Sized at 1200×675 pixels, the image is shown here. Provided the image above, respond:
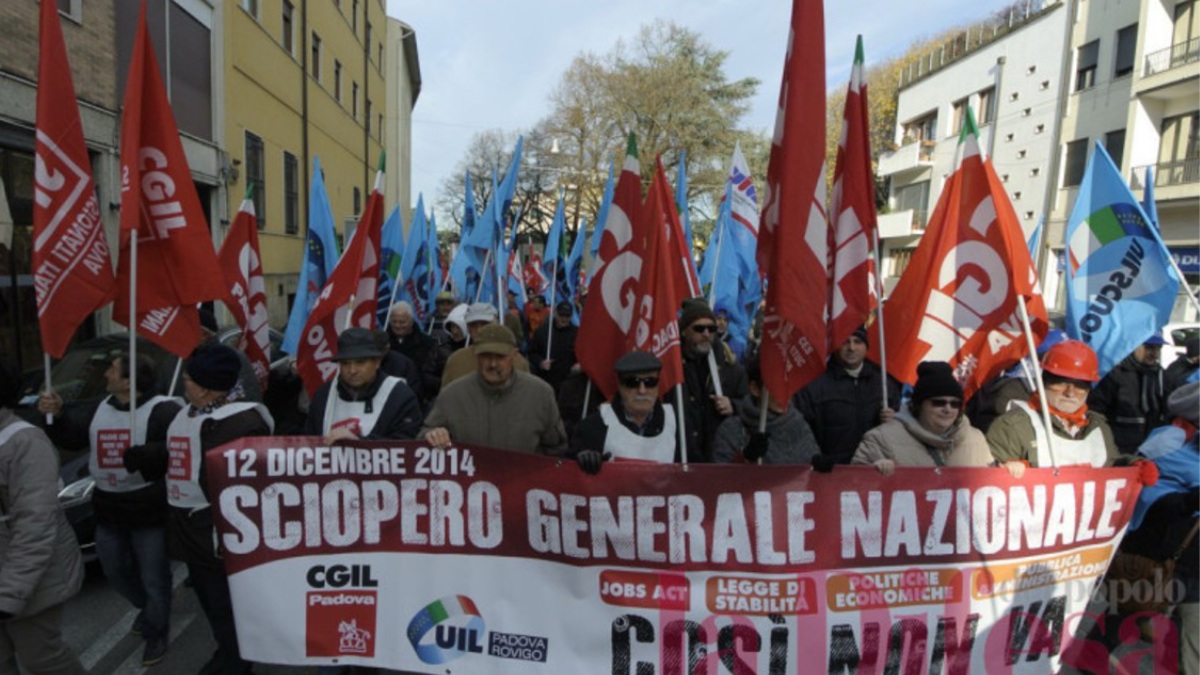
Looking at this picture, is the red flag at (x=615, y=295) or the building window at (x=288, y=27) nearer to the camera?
the red flag at (x=615, y=295)

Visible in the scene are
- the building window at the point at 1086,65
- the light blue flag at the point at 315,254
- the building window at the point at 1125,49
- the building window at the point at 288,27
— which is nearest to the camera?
the light blue flag at the point at 315,254

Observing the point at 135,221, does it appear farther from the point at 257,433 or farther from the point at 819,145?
the point at 819,145

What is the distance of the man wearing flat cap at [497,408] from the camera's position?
369cm

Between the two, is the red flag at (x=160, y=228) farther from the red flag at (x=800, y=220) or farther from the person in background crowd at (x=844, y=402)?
the person in background crowd at (x=844, y=402)

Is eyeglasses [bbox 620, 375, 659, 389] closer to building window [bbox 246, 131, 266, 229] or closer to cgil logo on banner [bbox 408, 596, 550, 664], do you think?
cgil logo on banner [bbox 408, 596, 550, 664]

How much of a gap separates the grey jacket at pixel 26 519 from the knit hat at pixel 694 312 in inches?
133

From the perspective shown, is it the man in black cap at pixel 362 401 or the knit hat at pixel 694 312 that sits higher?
the knit hat at pixel 694 312

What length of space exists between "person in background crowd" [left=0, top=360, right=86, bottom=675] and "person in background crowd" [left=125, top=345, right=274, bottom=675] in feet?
1.53

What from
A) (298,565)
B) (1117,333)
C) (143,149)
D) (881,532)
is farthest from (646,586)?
(1117,333)

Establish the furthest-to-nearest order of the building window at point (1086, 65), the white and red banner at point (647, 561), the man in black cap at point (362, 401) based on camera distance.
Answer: the building window at point (1086, 65) < the man in black cap at point (362, 401) < the white and red banner at point (647, 561)

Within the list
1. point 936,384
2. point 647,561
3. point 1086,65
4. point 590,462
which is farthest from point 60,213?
point 1086,65

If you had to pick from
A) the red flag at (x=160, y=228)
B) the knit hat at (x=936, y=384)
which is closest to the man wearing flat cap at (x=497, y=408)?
the red flag at (x=160, y=228)

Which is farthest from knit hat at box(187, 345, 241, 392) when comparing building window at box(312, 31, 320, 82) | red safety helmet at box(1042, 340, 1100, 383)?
building window at box(312, 31, 320, 82)

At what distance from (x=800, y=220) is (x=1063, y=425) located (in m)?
1.69
